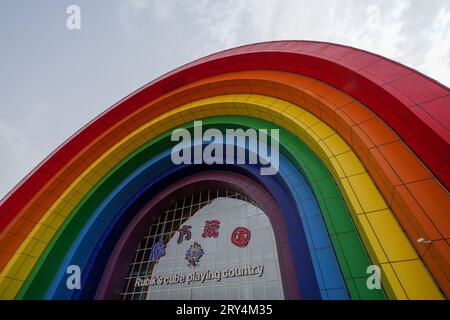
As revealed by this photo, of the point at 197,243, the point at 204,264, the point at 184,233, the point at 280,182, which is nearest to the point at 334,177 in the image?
the point at 280,182

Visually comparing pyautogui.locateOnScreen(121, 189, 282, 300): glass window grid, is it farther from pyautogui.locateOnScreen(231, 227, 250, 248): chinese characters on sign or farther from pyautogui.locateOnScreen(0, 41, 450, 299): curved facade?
pyautogui.locateOnScreen(231, 227, 250, 248): chinese characters on sign

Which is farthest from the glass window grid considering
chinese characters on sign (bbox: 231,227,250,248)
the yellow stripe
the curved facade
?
the yellow stripe

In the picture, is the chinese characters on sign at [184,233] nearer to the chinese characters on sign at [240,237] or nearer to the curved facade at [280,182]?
the curved facade at [280,182]

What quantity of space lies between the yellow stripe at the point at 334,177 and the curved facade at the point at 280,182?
0.14 feet

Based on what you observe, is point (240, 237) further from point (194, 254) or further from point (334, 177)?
point (334, 177)

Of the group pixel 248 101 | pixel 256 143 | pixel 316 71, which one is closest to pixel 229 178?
pixel 256 143

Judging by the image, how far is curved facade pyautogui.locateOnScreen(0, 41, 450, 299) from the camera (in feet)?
16.1

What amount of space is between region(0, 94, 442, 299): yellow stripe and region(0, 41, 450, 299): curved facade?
42 millimetres

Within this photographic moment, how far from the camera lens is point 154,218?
15664mm

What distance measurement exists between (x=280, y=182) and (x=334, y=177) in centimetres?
322

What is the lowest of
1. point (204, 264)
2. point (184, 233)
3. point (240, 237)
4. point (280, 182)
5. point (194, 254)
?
point (204, 264)

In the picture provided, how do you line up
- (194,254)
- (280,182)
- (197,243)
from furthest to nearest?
(197,243)
(194,254)
(280,182)

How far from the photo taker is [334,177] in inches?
297
